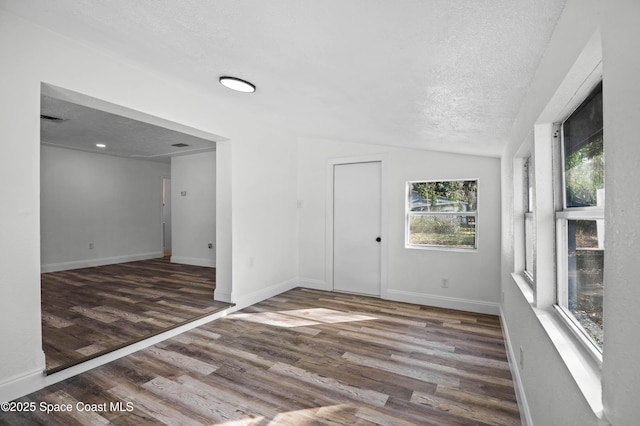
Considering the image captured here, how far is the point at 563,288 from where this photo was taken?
1.55m

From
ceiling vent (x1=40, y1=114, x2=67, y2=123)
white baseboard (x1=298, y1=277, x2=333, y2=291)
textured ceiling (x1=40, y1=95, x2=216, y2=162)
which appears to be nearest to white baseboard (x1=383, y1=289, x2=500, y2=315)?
white baseboard (x1=298, y1=277, x2=333, y2=291)

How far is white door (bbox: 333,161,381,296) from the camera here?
441 centimetres

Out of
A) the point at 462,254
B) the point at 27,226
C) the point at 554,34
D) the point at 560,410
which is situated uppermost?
the point at 554,34

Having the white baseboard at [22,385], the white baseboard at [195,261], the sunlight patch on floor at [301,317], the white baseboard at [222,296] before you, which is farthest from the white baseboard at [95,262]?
the white baseboard at [22,385]

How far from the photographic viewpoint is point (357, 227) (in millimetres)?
4547

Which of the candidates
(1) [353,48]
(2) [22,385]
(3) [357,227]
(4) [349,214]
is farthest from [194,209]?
(1) [353,48]

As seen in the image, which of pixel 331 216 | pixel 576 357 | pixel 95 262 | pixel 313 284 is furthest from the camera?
pixel 95 262

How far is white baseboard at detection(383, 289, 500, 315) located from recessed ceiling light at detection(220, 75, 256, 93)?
3.15 meters

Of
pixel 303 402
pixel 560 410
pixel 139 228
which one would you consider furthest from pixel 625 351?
pixel 139 228

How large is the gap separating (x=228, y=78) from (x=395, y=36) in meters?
1.57

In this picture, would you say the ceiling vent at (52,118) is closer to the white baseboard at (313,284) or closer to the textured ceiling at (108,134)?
the textured ceiling at (108,134)

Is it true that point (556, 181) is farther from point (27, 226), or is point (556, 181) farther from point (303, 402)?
point (27, 226)

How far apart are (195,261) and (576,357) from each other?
651cm

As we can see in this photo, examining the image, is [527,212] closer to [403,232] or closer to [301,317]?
[403,232]
